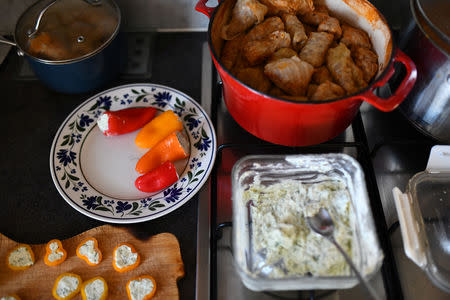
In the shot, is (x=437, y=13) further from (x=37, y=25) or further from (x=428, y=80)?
(x=37, y=25)

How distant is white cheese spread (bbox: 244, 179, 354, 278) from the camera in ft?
2.42

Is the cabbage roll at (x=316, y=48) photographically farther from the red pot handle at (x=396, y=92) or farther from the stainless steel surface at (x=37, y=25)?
the stainless steel surface at (x=37, y=25)

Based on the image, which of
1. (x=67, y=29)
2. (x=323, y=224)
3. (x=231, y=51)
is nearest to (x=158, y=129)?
(x=231, y=51)

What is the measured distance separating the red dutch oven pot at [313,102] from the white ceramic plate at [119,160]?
14cm

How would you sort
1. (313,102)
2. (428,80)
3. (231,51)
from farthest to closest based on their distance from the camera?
1. (231,51)
2. (428,80)
3. (313,102)

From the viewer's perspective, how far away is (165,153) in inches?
37.9

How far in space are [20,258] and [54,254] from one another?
0.07 metres

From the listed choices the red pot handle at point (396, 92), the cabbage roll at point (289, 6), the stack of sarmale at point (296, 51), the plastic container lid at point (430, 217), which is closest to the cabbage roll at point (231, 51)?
the stack of sarmale at point (296, 51)

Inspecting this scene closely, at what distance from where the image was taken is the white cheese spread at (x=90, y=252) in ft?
2.72

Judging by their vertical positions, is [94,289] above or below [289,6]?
below

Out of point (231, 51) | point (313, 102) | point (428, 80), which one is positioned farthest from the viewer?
point (231, 51)

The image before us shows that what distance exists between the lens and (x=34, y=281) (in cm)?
82

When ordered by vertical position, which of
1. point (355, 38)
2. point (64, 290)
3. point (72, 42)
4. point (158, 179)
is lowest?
point (64, 290)

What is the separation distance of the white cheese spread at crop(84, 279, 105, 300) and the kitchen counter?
0.13 meters
